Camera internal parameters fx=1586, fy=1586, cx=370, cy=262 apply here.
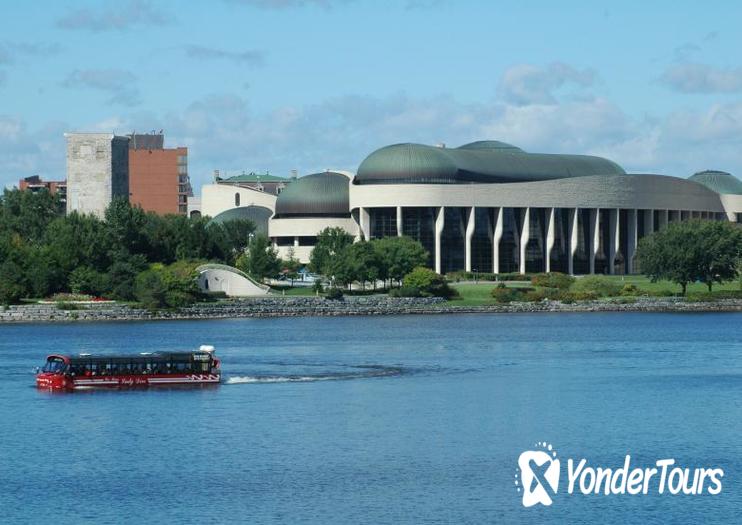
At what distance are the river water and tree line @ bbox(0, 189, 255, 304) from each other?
3452cm

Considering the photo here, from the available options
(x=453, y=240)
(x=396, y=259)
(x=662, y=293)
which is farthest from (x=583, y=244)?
(x=396, y=259)

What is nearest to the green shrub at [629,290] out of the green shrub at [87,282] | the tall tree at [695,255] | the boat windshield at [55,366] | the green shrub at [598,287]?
the green shrub at [598,287]

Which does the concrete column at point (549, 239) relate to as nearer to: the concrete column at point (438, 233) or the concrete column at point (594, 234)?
the concrete column at point (594, 234)

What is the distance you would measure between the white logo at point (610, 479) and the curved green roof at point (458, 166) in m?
127

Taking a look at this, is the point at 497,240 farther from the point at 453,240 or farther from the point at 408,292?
the point at 408,292

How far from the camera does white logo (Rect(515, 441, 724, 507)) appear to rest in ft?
153

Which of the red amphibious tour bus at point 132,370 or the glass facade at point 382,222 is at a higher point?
the glass facade at point 382,222

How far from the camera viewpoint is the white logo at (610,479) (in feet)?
153

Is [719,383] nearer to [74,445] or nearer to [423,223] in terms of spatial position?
[74,445]

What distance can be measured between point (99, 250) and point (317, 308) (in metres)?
20.0

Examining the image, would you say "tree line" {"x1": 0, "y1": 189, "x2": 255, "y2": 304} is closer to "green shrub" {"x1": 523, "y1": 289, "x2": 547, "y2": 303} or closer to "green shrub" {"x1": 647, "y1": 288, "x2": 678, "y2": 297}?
"green shrub" {"x1": 523, "y1": 289, "x2": 547, "y2": 303}

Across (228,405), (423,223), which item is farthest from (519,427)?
(423,223)

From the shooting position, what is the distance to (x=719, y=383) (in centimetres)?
7575

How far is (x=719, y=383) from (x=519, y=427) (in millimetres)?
19777
